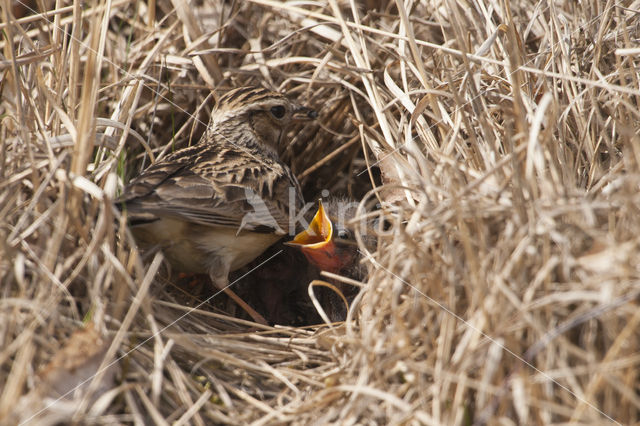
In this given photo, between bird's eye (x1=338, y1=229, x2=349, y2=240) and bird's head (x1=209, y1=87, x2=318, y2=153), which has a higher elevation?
bird's head (x1=209, y1=87, x2=318, y2=153)

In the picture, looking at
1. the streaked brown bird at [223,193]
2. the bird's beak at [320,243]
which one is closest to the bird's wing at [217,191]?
the streaked brown bird at [223,193]

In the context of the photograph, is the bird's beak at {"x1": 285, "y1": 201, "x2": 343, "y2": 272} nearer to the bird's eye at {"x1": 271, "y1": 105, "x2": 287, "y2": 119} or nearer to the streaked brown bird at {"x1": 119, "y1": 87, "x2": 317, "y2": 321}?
the streaked brown bird at {"x1": 119, "y1": 87, "x2": 317, "y2": 321}

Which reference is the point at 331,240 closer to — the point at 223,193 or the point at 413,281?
the point at 223,193

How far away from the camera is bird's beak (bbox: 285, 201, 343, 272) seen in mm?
3668

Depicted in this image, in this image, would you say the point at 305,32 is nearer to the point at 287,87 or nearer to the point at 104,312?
the point at 287,87

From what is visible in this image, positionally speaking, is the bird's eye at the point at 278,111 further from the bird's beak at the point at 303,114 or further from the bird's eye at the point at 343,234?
the bird's eye at the point at 343,234

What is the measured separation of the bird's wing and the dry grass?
0.24 metres

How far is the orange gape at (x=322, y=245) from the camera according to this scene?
3670 millimetres

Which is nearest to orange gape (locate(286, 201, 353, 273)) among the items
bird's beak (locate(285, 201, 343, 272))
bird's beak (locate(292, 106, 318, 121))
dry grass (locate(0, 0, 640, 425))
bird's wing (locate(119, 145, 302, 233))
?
bird's beak (locate(285, 201, 343, 272))

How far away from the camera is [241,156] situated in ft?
13.4

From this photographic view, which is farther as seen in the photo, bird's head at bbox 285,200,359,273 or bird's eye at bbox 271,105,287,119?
bird's eye at bbox 271,105,287,119

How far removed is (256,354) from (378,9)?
3096mm

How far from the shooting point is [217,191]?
350 cm

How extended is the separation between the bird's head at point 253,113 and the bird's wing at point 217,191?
21cm
